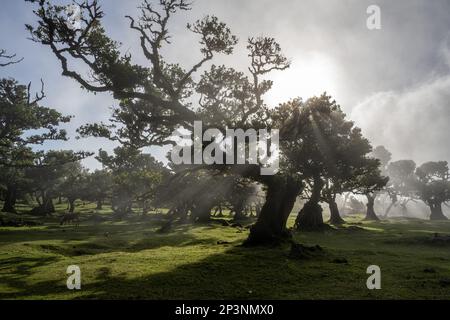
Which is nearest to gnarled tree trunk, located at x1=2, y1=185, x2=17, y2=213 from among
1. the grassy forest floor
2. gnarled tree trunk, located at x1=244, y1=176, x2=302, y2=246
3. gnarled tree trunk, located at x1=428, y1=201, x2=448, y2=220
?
the grassy forest floor

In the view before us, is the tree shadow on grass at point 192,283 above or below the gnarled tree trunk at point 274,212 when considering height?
below

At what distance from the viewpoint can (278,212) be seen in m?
30.1

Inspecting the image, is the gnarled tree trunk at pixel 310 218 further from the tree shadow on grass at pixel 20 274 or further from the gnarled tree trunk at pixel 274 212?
the tree shadow on grass at pixel 20 274

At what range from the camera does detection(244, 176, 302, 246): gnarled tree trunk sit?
27.7 m

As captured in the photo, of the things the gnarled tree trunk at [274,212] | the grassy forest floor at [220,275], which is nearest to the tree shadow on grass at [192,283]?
the grassy forest floor at [220,275]

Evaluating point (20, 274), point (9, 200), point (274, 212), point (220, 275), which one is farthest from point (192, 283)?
point (9, 200)

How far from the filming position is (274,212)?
29.4 metres

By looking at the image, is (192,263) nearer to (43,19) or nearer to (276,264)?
(276,264)

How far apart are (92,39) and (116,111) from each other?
8.44 metres

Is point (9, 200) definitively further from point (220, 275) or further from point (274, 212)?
point (220, 275)

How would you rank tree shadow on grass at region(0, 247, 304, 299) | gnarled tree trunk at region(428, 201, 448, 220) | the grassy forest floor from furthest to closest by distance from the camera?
gnarled tree trunk at region(428, 201, 448, 220) → the grassy forest floor → tree shadow on grass at region(0, 247, 304, 299)

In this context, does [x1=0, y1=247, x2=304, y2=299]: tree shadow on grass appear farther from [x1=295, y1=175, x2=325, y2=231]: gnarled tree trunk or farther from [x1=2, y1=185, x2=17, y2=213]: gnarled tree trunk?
[x1=2, y1=185, x2=17, y2=213]: gnarled tree trunk

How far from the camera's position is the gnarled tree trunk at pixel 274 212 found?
1090 inches
